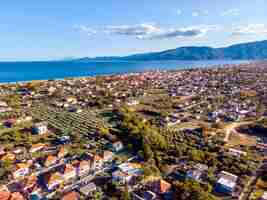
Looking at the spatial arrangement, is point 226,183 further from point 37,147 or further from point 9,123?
point 9,123

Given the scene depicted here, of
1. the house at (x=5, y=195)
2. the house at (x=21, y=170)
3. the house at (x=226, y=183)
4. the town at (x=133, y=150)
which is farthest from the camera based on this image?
the house at (x=21, y=170)

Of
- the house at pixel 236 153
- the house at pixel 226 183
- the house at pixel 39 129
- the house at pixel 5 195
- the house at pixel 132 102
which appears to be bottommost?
the house at pixel 226 183

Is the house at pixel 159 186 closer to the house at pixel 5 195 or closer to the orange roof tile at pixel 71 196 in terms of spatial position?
the orange roof tile at pixel 71 196

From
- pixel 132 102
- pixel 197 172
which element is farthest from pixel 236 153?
pixel 132 102

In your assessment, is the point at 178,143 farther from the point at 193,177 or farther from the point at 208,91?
the point at 208,91

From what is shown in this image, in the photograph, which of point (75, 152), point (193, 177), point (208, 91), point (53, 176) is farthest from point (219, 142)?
point (208, 91)

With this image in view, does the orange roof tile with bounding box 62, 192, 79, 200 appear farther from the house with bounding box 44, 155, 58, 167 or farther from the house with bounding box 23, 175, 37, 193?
the house with bounding box 44, 155, 58, 167

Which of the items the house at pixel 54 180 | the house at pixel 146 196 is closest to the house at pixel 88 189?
the house at pixel 54 180
